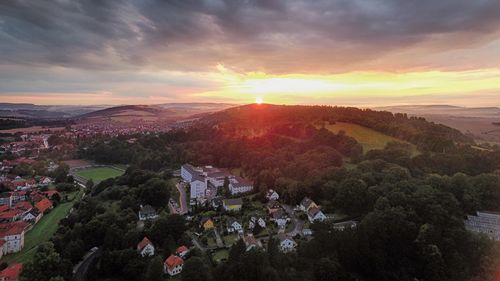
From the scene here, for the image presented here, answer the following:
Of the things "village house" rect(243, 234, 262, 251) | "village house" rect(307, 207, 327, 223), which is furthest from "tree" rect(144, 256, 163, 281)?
"village house" rect(307, 207, 327, 223)

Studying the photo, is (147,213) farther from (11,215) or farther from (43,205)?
(11,215)

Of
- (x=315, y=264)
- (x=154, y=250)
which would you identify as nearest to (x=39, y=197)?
(x=154, y=250)

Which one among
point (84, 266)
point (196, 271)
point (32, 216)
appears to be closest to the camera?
point (196, 271)

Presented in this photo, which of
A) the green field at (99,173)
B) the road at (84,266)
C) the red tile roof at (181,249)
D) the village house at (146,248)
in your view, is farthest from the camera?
the green field at (99,173)

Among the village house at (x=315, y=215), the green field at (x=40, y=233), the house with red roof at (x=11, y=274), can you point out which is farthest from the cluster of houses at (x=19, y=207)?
the village house at (x=315, y=215)

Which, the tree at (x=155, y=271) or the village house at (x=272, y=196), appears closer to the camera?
the tree at (x=155, y=271)

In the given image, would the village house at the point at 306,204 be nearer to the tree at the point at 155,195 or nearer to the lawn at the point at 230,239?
the lawn at the point at 230,239

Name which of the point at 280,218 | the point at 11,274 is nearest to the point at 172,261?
the point at 11,274
